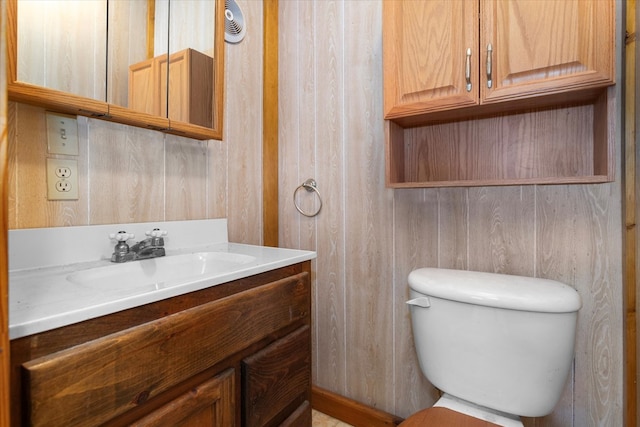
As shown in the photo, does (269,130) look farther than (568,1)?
Yes

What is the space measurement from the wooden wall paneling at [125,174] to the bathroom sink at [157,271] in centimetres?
19

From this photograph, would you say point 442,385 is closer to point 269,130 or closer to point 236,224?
point 236,224

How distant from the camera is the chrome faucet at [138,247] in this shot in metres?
0.97

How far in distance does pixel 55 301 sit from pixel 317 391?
1.27m

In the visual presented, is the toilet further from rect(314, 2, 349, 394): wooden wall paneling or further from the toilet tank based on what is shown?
rect(314, 2, 349, 394): wooden wall paneling

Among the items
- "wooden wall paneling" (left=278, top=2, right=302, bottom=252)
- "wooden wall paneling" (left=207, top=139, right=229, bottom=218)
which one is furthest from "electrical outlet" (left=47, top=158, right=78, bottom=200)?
"wooden wall paneling" (left=278, top=2, right=302, bottom=252)

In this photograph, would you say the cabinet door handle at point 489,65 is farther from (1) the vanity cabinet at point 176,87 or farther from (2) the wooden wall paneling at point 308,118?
(1) the vanity cabinet at point 176,87

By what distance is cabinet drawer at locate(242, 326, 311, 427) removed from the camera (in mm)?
847

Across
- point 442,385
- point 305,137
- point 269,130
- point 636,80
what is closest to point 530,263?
point 442,385

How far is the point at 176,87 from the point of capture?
1143 mm

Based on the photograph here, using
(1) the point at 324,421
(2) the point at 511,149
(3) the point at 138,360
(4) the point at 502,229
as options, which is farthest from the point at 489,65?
(1) the point at 324,421

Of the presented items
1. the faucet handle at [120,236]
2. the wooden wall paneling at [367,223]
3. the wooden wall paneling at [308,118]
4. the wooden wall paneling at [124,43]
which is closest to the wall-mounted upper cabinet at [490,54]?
the wooden wall paneling at [367,223]

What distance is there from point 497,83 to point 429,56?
231 millimetres

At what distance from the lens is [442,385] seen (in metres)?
1.02
